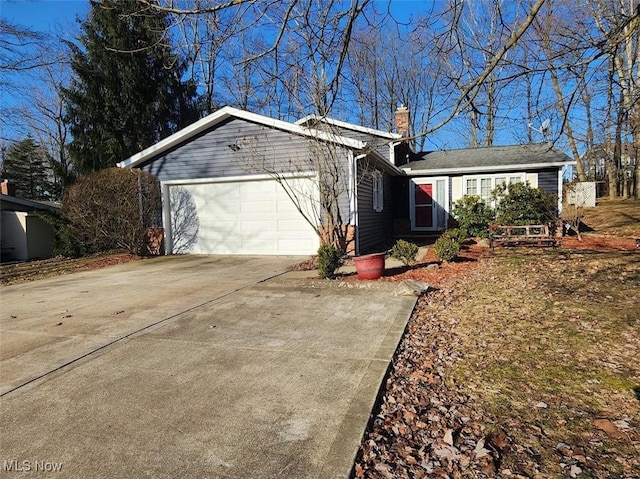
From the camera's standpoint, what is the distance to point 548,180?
13.7 metres

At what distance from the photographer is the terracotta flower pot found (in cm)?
730

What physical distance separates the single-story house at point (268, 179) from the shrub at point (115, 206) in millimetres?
479

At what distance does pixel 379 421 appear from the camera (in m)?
2.69

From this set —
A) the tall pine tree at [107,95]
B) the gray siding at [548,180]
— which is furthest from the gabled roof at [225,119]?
the gray siding at [548,180]

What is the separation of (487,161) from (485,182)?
78cm

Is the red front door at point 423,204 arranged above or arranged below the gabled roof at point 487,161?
below

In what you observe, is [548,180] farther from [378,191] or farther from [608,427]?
[608,427]

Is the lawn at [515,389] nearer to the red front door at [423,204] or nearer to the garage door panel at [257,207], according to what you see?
the garage door panel at [257,207]

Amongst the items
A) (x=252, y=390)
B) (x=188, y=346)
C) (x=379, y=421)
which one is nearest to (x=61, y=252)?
(x=188, y=346)

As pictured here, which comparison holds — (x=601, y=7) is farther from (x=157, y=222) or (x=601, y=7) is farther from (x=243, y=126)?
(x=157, y=222)

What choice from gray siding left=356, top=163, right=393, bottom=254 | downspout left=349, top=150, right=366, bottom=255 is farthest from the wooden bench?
downspout left=349, top=150, right=366, bottom=255

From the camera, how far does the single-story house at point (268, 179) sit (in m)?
10.3

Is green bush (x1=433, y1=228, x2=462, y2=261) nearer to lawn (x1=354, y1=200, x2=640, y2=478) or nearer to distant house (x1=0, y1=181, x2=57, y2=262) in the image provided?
lawn (x1=354, y1=200, x2=640, y2=478)

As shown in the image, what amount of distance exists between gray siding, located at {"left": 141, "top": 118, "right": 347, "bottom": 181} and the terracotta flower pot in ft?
12.6
